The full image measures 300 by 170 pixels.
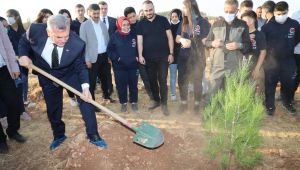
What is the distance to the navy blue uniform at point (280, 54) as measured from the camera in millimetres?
5949

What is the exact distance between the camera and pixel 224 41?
202 inches

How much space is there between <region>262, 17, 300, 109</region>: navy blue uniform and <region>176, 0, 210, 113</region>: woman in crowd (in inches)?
51.9

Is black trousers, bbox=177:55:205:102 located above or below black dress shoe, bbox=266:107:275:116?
above

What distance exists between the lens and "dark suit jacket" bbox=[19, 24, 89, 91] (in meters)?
4.27

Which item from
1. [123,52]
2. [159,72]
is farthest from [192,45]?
[123,52]

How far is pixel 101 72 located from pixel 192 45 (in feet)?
7.30

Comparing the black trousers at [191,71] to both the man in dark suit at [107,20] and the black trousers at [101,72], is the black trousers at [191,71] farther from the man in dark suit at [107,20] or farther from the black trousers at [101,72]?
the man in dark suit at [107,20]

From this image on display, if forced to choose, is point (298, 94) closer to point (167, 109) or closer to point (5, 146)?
point (167, 109)

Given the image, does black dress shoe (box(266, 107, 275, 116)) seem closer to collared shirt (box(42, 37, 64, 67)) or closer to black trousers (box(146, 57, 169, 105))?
black trousers (box(146, 57, 169, 105))

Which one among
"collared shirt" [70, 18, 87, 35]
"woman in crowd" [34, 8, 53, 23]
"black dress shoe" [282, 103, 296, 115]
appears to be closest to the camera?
"black dress shoe" [282, 103, 296, 115]

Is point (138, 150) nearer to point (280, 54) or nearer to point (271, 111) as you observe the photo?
point (271, 111)

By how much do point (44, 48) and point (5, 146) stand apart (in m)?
1.85

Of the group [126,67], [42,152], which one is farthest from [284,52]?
[42,152]

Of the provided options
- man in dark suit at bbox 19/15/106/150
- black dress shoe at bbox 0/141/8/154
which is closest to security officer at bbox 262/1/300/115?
man in dark suit at bbox 19/15/106/150
